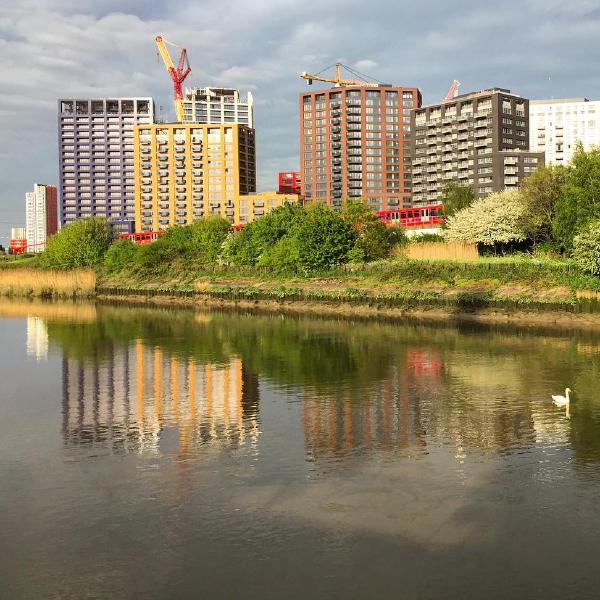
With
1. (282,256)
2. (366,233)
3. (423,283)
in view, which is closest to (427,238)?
(366,233)

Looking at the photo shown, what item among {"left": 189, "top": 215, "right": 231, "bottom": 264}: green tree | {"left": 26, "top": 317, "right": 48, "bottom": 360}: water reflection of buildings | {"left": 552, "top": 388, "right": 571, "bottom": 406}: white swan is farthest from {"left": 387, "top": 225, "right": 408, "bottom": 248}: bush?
{"left": 552, "top": 388, "right": 571, "bottom": 406}: white swan

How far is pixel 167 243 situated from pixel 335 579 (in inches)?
4292

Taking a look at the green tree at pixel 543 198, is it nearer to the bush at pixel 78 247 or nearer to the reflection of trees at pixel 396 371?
the reflection of trees at pixel 396 371

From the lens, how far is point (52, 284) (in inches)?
4434

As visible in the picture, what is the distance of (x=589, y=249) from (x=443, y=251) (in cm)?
2385

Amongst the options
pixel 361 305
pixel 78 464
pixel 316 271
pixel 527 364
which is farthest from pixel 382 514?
pixel 316 271

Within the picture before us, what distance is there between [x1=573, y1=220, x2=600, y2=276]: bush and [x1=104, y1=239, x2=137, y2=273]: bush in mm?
74089

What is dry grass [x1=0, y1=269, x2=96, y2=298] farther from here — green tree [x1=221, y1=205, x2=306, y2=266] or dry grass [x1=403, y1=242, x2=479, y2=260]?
dry grass [x1=403, y1=242, x2=479, y2=260]

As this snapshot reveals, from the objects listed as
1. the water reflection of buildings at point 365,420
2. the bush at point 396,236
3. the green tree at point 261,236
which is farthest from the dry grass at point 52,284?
the water reflection of buildings at point 365,420

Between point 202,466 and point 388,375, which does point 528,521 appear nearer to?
point 202,466

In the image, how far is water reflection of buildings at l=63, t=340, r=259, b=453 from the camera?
88.3ft

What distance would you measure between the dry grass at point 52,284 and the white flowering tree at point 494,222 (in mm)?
55243

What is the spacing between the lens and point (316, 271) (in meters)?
89.2

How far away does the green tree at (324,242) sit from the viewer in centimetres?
8931
